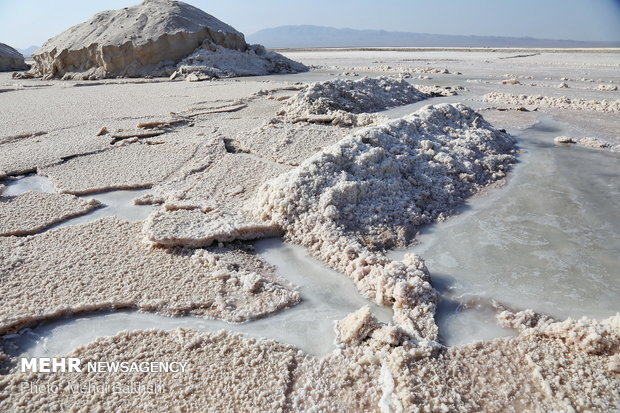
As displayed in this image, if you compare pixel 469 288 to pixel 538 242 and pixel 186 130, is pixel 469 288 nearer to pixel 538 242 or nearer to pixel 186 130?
pixel 538 242

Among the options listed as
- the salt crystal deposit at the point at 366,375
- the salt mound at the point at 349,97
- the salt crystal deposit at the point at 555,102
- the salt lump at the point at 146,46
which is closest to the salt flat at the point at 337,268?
the salt crystal deposit at the point at 366,375

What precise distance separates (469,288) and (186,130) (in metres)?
3.48

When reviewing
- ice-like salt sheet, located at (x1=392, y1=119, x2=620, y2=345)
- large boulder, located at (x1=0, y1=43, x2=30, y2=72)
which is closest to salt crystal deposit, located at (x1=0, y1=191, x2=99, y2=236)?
ice-like salt sheet, located at (x1=392, y1=119, x2=620, y2=345)

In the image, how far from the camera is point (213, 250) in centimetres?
217

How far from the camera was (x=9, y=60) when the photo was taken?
15180 millimetres

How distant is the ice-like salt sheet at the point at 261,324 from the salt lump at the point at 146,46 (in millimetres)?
9413

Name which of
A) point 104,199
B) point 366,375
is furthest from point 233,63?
point 366,375

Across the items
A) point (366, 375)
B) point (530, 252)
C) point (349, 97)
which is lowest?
point (366, 375)

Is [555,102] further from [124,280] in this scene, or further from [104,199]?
[124,280]

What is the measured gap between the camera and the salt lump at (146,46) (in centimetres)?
1095

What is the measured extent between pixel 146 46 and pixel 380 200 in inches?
406

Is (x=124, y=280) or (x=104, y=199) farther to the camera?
(x=104, y=199)

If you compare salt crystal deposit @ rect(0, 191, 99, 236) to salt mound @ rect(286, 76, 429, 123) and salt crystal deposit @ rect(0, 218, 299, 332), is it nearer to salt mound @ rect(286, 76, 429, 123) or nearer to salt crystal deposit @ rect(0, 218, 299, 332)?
salt crystal deposit @ rect(0, 218, 299, 332)

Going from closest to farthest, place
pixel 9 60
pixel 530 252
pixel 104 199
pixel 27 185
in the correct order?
pixel 530 252 → pixel 104 199 → pixel 27 185 → pixel 9 60
